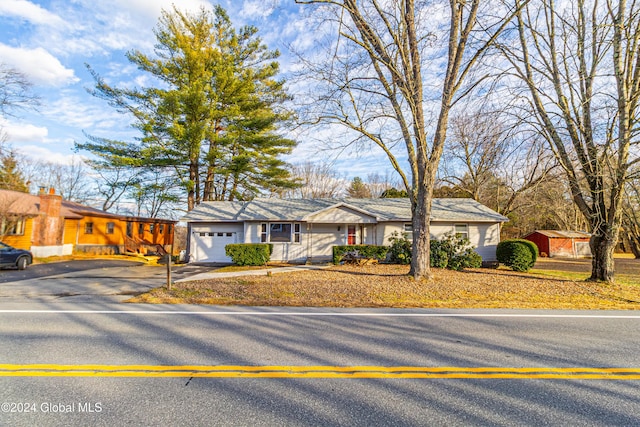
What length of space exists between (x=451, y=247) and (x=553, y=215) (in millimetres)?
29106

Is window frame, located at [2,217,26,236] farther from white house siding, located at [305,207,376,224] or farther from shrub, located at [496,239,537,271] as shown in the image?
shrub, located at [496,239,537,271]

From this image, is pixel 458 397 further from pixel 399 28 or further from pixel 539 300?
pixel 399 28

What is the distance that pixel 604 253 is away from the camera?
1129 centimetres

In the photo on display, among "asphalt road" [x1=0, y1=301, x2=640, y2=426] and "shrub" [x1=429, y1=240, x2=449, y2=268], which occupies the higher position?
"shrub" [x1=429, y1=240, x2=449, y2=268]

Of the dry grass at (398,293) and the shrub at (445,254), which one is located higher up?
the shrub at (445,254)

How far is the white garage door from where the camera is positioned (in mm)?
19719

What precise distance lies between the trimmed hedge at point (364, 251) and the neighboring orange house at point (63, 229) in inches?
594

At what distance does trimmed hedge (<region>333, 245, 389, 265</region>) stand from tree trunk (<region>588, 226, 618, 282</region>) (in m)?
8.58

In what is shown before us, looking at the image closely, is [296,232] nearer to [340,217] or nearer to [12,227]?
[340,217]

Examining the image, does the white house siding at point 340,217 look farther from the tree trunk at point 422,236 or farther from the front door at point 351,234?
the tree trunk at point 422,236

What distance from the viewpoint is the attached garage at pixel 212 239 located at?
1978cm

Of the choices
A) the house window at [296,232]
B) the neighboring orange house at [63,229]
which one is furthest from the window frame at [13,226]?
the house window at [296,232]

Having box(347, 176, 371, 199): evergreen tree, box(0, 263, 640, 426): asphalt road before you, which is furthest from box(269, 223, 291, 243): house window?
box(347, 176, 371, 199): evergreen tree

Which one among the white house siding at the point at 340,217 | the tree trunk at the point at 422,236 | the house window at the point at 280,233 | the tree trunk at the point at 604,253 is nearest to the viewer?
the tree trunk at the point at 422,236
